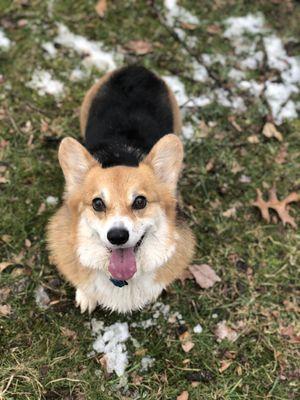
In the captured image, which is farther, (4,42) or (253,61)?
(253,61)

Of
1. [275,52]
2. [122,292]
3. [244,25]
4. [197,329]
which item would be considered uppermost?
[244,25]

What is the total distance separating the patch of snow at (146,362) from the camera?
3430 mm

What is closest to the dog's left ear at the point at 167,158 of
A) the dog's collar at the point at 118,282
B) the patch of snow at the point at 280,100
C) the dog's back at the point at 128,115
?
the dog's back at the point at 128,115

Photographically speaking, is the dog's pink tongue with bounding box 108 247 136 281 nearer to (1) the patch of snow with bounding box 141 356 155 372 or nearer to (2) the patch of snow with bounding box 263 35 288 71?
(1) the patch of snow with bounding box 141 356 155 372

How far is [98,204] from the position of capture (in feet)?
9.28

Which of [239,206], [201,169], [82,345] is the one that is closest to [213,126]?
[201,169]

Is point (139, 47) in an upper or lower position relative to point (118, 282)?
upper

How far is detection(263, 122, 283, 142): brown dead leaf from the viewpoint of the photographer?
15.4ft

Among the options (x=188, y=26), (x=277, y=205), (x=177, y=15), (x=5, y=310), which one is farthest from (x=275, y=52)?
(x=5, y=310)

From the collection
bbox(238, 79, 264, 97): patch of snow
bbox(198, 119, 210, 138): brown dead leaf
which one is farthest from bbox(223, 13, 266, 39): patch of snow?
bbox(198, 119, 210, 138): brown dead leaf

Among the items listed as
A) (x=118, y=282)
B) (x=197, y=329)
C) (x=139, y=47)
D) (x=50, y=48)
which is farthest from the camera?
(x=139, y=47)

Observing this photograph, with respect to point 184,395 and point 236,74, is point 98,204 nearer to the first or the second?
point 184,395

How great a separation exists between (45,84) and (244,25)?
253cm

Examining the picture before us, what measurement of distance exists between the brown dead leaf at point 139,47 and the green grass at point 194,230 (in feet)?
0.23
